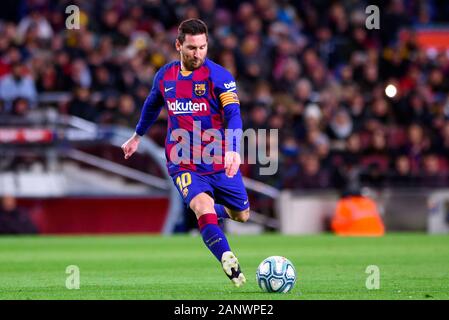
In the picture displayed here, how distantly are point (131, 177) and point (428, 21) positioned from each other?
9.50 metres

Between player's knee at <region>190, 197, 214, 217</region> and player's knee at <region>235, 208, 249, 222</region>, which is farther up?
player's knee at <region>235, 208, 249, 222</region>

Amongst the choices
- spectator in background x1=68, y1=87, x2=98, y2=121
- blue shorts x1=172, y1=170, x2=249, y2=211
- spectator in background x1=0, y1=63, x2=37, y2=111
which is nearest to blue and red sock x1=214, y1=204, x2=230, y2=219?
blue shorts x1=172, y1=170, x2=249, y2=211

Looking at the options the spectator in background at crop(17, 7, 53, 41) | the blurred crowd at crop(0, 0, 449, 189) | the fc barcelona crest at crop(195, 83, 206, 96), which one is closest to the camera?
the fc barcelona crest at crop(195, 83, 206, 96)

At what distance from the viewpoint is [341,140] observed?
21062 mm

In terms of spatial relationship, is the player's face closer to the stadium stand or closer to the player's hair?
the player's hair

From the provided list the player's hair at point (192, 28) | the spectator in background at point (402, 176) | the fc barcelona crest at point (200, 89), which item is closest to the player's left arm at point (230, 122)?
the fc barcelona crest at point (200, 89)

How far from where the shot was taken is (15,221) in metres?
19.2

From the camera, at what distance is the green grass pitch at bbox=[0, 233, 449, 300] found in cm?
879

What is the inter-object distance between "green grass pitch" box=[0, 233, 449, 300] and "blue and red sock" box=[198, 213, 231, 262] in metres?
0.34

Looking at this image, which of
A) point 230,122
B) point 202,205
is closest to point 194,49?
point 230,122

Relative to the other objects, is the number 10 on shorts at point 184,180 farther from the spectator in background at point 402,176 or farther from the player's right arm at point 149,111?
the spectator in background at point 402,176

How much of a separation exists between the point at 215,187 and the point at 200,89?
0.85 m
